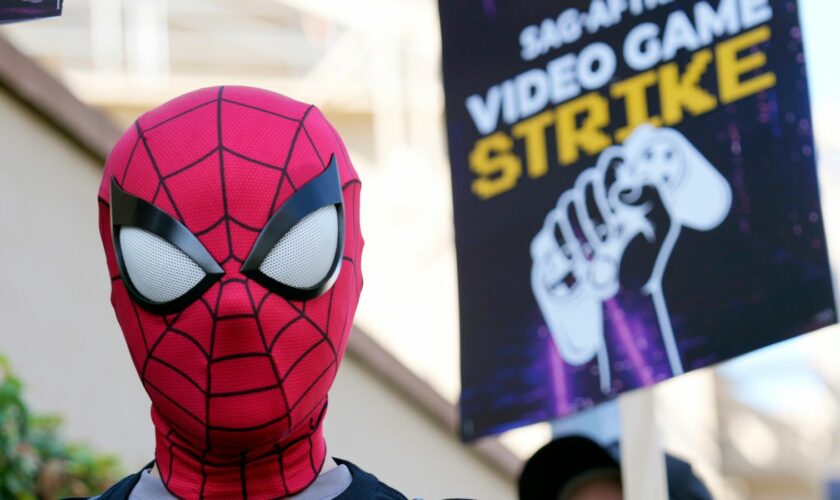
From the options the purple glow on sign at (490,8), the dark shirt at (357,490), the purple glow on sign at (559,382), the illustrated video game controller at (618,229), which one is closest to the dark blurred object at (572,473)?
the purple glow on sign at (559,382)

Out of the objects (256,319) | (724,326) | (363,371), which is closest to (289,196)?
(256,319)

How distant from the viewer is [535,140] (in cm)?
460

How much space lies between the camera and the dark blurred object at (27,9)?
2.98 metres

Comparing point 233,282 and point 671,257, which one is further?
point 671,257

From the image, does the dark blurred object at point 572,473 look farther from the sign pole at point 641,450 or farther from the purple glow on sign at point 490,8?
the purple glow on sign at point 490,8

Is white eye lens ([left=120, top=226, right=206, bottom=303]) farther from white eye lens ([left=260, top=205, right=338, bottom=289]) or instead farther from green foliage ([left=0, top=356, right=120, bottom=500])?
green foliage ([left=0, top=356, right=120, bottom=500])

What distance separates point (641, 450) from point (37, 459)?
2.03 m

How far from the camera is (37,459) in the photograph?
17.1 ft

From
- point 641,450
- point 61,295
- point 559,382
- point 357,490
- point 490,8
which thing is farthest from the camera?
point 61,295

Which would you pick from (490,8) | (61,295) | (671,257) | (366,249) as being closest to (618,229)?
(671,257)

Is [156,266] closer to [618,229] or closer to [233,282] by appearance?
[233,282]

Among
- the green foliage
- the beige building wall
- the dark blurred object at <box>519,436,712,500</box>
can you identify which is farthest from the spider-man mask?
the beige building wall

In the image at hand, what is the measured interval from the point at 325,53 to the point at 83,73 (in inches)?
71.9

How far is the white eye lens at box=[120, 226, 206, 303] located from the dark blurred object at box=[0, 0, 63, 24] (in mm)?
732
